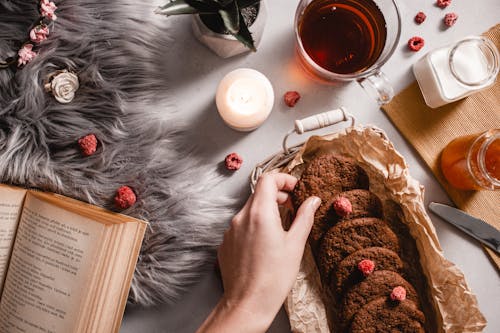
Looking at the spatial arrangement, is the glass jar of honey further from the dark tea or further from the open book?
the open book

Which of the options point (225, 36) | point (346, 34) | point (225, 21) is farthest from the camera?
point (346, 34)

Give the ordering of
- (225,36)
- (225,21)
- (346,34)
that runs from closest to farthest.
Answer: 1. (225,21)
2. (225,36)
3. (346,34)

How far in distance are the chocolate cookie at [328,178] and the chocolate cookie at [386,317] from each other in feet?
0.82

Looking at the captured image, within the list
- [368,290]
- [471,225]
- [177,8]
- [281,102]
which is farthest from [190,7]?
[471,225]

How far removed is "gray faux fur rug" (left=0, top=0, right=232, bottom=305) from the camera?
1.07 m

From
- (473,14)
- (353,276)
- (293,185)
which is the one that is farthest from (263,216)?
(473,14)

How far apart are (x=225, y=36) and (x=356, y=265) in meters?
0.57

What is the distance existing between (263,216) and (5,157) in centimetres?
59

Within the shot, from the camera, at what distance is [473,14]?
1.23m

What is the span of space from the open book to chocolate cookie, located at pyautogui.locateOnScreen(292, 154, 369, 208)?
0.37m

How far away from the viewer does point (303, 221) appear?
998 mm

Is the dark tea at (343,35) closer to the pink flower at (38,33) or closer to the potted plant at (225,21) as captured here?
the potted plant at (225,21)

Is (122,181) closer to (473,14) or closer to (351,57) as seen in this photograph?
(351,57)

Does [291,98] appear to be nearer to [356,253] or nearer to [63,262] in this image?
[356,253]
